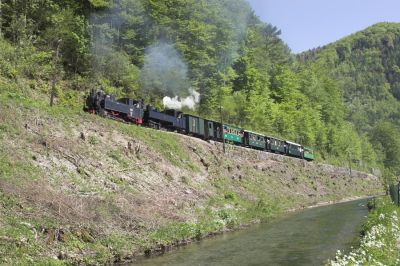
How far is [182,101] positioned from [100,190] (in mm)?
40139

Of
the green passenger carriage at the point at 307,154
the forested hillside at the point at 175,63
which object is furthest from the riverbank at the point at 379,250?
the green passenger carriage at the point at 307,154

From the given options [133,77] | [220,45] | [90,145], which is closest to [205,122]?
[133,77]

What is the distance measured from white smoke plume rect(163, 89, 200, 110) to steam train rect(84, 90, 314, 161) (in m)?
10.1

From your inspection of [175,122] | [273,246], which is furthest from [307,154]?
[273,246]

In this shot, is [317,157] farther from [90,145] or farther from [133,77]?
[90,145]

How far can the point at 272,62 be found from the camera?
10494 cm

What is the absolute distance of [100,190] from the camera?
25.9 m

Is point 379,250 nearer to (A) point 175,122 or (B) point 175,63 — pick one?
A: (A) point 175,122

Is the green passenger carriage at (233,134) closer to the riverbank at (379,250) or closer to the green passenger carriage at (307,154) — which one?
the green passenger carriage at (307,154)

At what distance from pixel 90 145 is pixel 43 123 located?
362 centimetres

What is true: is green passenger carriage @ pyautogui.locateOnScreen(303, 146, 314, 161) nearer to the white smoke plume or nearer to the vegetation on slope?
the vegetation on slope

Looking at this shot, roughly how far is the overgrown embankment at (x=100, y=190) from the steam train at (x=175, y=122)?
326 cm

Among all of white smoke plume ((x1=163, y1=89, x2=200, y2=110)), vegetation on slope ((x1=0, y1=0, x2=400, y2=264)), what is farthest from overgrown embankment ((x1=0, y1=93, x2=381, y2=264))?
white smoke plume ((x1=163, y1=89, x2=200, y2=110))

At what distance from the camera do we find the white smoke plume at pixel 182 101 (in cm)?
6018
